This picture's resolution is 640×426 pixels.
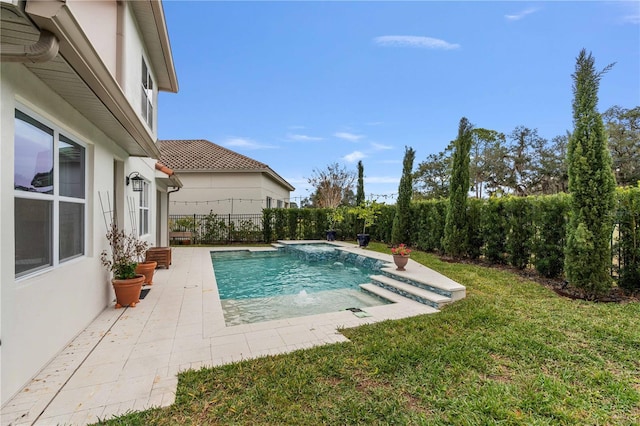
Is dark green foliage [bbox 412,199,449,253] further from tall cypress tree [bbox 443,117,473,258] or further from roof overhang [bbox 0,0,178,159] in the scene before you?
roof overhang [bbox 0,0,178,159]

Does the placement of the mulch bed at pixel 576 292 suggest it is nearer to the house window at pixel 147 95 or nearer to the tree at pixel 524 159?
the house window at pixel 147 95

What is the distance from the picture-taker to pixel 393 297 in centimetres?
615

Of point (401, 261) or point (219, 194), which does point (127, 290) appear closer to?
point (401, 261)

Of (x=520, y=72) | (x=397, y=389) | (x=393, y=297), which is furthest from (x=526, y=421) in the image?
(x=520, y=72)

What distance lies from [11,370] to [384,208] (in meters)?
14.4

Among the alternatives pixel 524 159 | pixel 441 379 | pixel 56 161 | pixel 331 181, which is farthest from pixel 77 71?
pixel 524 159

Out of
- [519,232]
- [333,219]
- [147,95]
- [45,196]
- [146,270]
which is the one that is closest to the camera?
[45,196]

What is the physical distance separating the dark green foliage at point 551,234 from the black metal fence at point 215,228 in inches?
539

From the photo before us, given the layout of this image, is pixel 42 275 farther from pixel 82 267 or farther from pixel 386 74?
pixel 386 74

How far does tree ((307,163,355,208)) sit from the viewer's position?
26.0m

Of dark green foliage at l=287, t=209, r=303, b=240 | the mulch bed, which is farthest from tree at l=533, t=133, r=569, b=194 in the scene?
the mulch bed

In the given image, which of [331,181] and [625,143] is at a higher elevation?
[625,143]

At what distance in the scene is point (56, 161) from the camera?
11.8ft

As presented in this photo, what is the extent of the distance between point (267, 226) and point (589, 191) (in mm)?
14357
